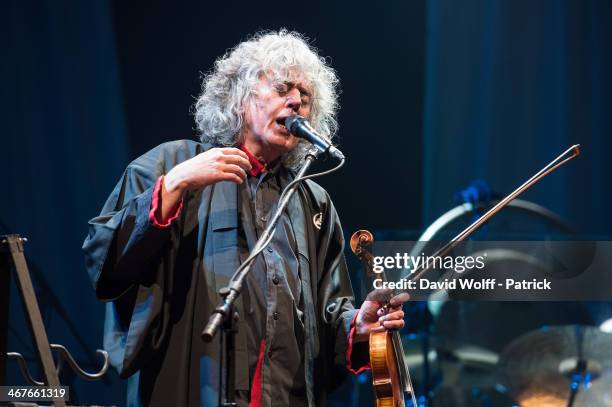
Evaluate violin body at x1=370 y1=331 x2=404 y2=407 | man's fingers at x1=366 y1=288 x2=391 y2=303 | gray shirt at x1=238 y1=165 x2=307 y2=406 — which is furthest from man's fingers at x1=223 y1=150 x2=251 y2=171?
violin body at x1=370 y1=331 x2=404 y2=407

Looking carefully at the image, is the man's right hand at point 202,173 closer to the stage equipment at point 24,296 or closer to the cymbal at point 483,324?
the stage equipment at point 24,296

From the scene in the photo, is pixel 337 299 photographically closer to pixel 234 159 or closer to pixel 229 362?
pixel 234 159

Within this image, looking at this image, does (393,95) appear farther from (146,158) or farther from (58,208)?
(146,158)

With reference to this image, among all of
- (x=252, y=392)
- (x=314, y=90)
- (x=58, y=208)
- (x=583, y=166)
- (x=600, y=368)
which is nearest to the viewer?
(x=252, y=392)

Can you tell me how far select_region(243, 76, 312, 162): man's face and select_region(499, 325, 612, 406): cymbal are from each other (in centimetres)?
172

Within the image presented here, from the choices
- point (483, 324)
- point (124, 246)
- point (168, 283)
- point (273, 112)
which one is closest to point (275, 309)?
point (168, 283)

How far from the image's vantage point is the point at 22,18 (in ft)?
11.7

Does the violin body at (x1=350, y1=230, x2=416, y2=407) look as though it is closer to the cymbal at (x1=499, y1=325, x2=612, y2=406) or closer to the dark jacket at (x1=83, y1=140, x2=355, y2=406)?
the dark jacket at (x1=83, y1=140, x2=355, y2=406)

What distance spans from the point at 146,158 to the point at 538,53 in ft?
8.07

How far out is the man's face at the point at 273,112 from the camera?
97.4 inches

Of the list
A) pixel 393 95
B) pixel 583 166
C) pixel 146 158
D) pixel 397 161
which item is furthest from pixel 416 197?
pixel 146 158

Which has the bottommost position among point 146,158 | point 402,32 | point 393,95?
point 146,158

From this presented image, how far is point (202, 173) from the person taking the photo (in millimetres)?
1994

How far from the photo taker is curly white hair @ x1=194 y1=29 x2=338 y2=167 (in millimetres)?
2588
